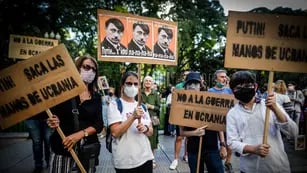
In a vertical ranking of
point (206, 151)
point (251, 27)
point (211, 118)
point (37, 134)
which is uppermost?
point (251, 27)

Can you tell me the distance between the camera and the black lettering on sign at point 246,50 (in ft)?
4.96

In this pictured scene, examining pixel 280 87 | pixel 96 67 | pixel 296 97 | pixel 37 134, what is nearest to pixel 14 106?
pixel 96 67

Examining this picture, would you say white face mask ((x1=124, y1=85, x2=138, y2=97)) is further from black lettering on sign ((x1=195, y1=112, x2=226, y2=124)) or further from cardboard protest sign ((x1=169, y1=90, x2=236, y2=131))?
black lettering on sign ((x1=195, y1=112, x2=226, y2=124))

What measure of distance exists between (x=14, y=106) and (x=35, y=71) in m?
0.17

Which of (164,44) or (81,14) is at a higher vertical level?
(81,14)

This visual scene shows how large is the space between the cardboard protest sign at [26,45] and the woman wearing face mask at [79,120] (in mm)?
323

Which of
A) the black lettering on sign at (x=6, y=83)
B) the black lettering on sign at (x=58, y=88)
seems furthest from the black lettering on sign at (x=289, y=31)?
the black lettering on sign at (x=6, y=83)

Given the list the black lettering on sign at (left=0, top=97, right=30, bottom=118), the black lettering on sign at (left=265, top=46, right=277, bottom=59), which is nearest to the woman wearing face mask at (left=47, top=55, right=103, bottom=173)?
the black lettering on sign at (left=0, top=97, right=30, bottom=118)

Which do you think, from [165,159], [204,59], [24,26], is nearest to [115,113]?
[24,26]

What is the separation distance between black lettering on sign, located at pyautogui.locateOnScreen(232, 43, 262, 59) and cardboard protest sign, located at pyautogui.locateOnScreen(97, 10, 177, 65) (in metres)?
0.59

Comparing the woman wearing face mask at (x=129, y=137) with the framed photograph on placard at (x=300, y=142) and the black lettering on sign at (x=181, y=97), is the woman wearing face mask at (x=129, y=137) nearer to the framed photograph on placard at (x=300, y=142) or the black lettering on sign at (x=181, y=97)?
the black lettering on sign at (x=181, y=97)

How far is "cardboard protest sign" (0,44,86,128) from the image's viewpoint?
60.3 inches

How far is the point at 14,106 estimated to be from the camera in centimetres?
154

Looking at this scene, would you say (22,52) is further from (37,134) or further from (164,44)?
(37,134)
